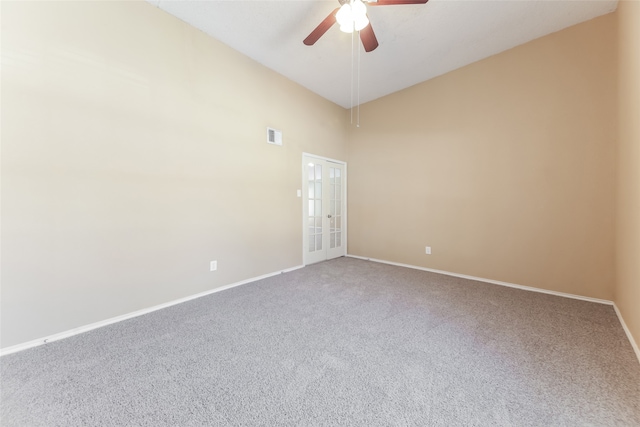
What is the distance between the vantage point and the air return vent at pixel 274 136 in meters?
3.47

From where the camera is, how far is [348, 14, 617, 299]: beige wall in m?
2.55

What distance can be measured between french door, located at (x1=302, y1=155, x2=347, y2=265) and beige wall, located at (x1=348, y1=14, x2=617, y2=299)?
2.87 ft

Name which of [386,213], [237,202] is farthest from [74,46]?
[386,213]

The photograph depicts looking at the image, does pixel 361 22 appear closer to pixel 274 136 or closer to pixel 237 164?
pixel 274 136

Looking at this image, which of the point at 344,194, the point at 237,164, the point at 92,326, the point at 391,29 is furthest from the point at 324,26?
the point at 92,326

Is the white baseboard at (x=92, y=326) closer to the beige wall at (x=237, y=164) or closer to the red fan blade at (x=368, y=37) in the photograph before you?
the beige wall at (x=237, y=164)

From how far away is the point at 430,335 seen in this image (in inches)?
76.4

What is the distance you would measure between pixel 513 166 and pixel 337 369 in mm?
3325

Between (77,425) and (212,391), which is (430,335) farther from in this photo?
(77,425)

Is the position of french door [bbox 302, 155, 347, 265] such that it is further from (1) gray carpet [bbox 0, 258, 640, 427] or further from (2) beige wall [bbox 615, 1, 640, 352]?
(2) beige wall [bbox 615, 1, 640, 352]

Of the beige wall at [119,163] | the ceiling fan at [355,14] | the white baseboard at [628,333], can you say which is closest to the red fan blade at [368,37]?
the ceiling fan at [355,14]

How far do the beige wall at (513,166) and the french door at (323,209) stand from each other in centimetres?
87

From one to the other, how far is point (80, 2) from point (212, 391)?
10.6 ft

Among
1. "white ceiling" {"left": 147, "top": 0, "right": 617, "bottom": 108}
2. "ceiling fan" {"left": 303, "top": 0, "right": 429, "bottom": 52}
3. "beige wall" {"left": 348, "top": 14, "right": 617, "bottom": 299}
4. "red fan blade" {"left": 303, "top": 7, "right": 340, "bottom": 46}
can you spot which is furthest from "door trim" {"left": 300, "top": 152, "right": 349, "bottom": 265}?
"ceiling fan" {"left": 303, "top": 0, "right": 429, "bottom": 52}
